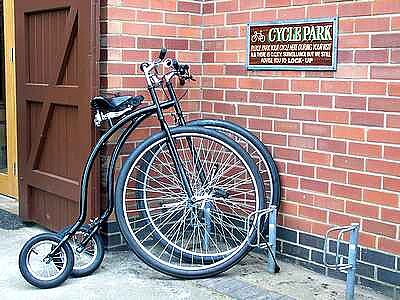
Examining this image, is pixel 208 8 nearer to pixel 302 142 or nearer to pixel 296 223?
pixel 302 142

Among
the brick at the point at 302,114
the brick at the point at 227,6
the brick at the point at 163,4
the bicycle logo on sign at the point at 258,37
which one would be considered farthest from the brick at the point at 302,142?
the brick at the point at 163,4

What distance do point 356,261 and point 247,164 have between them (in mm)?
822

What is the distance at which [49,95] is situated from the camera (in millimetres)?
4609

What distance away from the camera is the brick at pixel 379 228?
3516mm

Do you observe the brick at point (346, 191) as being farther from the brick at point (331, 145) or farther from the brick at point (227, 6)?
the brick at point (227, 6)

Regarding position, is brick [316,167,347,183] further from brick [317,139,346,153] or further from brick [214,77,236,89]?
brick [214,77,236,89]

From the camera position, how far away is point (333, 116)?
3.76 meters

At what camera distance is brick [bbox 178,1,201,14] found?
4469 millimetres

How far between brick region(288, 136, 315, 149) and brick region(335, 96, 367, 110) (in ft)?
0.94

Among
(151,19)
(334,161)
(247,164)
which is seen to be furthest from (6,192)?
(334,161)

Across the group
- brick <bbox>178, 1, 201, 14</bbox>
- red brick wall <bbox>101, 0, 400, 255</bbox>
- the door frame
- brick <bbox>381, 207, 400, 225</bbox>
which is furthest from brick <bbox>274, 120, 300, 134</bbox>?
the door frame

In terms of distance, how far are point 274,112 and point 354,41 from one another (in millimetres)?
726

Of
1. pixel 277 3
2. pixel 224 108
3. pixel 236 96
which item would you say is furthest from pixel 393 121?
pixel 224 108

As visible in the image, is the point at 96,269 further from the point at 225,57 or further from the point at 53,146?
the point at 225,57
